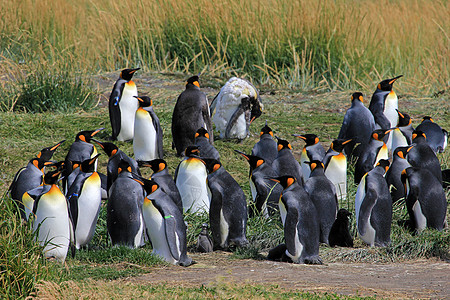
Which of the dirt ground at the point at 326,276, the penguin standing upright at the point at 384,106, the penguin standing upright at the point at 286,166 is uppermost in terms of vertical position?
the penguin standing upright at the point at 384,106

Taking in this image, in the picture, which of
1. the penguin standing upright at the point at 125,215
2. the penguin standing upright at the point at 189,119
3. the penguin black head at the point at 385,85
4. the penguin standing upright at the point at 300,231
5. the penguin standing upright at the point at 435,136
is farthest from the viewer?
the penguin black head at the point at 385,85

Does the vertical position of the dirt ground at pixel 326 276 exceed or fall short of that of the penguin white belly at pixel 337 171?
it falls short

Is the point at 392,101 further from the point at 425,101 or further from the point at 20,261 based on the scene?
the point at 20,261

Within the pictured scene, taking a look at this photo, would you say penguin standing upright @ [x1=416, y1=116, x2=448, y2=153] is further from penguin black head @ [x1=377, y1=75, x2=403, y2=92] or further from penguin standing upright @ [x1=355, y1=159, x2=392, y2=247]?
penguin standing upright @ [x1=355, y1=159, x2=392, y2=247]

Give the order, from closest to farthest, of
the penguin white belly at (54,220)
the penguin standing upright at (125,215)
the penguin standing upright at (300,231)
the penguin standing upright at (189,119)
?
the penguin white belly at (54,220)
the penguin standing upright at (300,231)
the penguin standing upright at (125,215)
the penguin standing upright at (189,119)

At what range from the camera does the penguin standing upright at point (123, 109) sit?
8.94 meters

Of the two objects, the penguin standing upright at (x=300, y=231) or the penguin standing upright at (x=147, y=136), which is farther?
the penguin standing upright at (x=147, y=136)

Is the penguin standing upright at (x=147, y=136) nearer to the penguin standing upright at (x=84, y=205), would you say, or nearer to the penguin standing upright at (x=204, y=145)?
the penguin standing upright at (x=204, y=145)

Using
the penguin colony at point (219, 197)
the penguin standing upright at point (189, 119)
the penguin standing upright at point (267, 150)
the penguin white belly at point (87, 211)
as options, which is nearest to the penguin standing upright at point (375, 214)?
the penguin colony at point (219, 197)

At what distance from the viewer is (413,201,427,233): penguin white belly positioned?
20.5ft

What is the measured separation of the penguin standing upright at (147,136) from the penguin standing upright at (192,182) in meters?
1.36

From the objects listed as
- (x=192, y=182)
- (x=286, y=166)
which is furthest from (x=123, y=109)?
(x=286, y=166)

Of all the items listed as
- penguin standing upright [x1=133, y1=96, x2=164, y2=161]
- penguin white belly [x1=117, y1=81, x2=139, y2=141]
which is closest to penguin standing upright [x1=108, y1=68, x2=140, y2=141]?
penguin white belly [x1=117, y1=81, x2=139, y2=141]

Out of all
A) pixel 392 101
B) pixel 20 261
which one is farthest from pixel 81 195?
pixel 392 101
